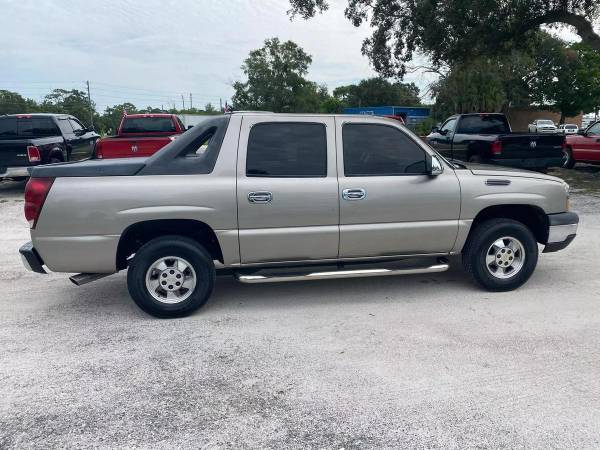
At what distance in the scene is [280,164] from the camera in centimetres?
476

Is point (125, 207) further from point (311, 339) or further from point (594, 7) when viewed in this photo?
point (594, 7)

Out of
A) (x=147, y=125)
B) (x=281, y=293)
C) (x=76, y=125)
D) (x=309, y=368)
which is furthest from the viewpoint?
(x=76, y=125)

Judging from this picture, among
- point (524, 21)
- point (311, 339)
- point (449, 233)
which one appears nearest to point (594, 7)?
point (524, 21)

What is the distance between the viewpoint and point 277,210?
15.2ft

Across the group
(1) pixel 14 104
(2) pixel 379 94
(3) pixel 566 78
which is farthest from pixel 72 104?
(3) pixel 566 78

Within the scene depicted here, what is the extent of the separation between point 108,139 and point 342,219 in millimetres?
6884

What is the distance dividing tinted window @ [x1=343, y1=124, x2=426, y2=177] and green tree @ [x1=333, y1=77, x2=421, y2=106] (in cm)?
6687

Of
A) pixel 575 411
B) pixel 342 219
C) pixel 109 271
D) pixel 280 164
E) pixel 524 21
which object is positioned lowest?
pixel 575 411

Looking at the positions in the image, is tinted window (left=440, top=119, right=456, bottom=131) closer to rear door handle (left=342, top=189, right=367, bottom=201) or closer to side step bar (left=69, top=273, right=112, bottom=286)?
rear door handle (left=342, top=189, right=367, bottom=201)

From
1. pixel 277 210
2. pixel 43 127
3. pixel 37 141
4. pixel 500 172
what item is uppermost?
pixel 43 127

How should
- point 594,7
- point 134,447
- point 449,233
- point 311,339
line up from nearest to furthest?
1. point 134,447
2. point 311,339
3. point 449,233
4. point 594,7

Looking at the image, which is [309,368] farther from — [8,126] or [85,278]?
[8,126]

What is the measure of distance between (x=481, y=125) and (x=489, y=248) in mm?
8856

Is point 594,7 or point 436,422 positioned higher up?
point 594,7
